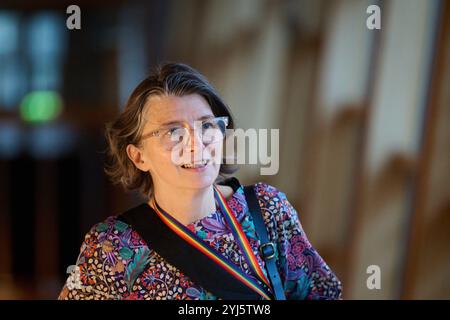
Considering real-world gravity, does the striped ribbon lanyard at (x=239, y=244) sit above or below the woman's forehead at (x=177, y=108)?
below

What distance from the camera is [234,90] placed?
7.03 feet

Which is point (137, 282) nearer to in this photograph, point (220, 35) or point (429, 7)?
point (429, 7)

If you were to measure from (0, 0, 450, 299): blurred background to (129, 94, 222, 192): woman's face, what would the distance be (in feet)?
0.58

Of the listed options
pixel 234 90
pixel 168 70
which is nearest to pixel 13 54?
pixel 234 90

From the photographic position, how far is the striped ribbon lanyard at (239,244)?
1.17 metres

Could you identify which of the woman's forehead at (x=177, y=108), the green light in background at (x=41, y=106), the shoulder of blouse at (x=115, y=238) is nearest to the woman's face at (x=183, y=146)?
the woman's forehead at (x=177, y=108)

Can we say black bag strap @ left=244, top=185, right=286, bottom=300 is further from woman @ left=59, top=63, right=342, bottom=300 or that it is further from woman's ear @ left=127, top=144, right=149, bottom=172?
woman's ear @ left=127, top=144, right=149, bottom=172

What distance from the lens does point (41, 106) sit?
3.74 meters

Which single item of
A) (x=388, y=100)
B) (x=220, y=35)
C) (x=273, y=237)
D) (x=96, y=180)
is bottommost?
(x=96, y=180)

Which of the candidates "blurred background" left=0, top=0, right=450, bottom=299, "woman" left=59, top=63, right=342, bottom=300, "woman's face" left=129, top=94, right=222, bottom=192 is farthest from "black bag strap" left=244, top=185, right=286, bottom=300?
"blurred background" left=0, top=0, right=450, bottom=299

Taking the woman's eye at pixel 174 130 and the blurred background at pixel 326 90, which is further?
the blurred background at pixel 326 90

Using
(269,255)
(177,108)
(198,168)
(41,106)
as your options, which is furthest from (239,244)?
(41,106)

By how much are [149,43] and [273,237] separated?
8.12ft

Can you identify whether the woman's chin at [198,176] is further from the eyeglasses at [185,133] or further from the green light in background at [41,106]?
the green light in background at [41,106]
